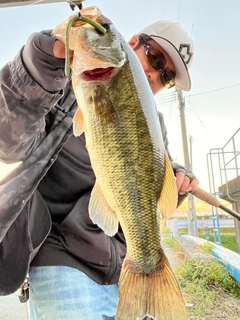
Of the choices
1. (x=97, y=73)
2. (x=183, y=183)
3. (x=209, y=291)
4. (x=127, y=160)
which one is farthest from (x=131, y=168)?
(x=209, y=291)

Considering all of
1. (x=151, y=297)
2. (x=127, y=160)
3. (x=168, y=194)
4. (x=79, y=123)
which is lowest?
(x=151, y=297)

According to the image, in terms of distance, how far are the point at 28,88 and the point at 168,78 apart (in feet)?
2.73

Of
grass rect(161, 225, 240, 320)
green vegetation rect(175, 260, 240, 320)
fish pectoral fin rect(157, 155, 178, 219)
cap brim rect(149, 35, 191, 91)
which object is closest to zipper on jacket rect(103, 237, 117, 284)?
fish pectoral fin rect(157, 155, 178, 219)

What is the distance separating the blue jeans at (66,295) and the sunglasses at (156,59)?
89 cm

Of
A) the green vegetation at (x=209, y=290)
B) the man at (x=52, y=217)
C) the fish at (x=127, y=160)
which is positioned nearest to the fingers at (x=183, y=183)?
the man at (x=52, y=217)

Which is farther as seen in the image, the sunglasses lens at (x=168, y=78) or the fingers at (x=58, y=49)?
the sunglasses lens at (x=168, y=78)

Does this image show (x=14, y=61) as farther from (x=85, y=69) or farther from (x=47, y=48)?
(x=85, y=69)

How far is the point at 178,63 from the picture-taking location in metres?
1.52

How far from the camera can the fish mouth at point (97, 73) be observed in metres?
0.82

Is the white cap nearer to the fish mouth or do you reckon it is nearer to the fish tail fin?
the fish mouth

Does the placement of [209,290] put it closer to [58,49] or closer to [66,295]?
[66,295]

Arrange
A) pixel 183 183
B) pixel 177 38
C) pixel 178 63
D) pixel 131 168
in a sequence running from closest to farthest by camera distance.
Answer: pixel 131 168
pixel 183 183
pixel 178 63
pixel 177 38

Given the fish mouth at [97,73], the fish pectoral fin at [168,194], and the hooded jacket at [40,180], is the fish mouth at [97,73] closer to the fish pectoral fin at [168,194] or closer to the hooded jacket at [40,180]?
the hooded jacket at [40,180]

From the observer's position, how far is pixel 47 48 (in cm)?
87
